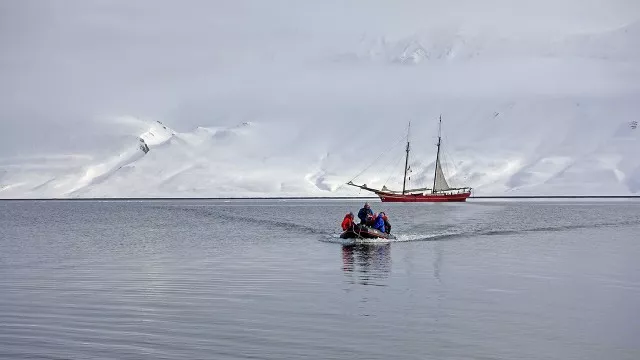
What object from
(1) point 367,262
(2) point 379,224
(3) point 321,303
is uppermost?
(2) point 379,224

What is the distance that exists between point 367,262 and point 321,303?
19.7m

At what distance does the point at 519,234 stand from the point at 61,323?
2454 inches

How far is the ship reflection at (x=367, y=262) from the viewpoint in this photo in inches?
1762

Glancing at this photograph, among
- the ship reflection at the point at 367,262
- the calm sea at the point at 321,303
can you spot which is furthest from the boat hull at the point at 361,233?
the calm sea at the point at 321,303

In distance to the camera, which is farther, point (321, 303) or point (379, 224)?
point (379, 224)

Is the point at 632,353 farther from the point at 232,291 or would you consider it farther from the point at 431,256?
the point at 431,256

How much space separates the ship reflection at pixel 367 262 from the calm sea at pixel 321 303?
146mm

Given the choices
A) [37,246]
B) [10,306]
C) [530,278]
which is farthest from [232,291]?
[37,246]

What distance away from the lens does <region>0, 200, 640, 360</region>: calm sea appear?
26.0 meters

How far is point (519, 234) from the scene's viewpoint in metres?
85.1

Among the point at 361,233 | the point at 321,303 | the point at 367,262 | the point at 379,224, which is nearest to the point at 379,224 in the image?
the point at 379,224

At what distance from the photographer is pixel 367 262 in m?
54.1

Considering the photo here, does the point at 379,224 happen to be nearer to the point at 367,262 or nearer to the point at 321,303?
the point at 367,262

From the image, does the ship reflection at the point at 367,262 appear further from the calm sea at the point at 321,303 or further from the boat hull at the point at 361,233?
the boat hull at the point at 361,233
